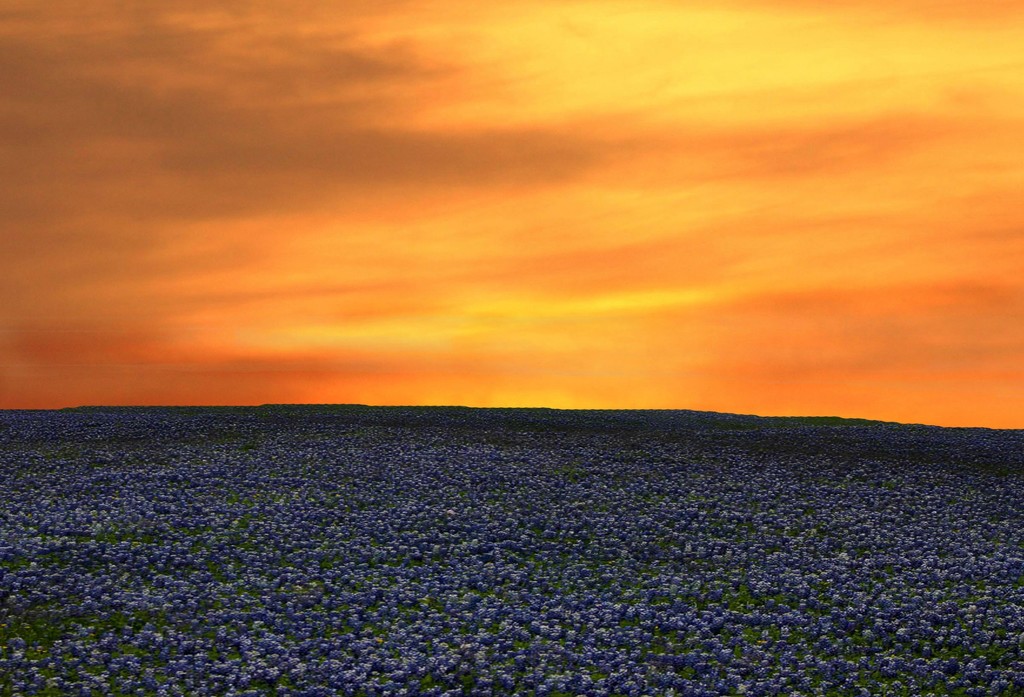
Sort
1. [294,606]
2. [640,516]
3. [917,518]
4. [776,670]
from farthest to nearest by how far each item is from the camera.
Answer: [917,518] → [640,516] → [294,606] → [776,670]

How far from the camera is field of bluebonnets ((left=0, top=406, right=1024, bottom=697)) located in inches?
784

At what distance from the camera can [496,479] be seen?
32.1 meters

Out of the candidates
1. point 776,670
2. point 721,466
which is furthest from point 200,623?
point 721,466

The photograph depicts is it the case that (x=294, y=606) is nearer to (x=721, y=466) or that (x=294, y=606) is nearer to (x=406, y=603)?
(x=406, y=603)

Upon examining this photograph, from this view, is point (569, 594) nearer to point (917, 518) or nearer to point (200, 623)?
point (200, 623)

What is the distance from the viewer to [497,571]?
2461 cm

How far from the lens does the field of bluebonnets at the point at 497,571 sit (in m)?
19.9

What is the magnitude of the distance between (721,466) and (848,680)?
16330 mm

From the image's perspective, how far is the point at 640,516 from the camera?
28.9 metres

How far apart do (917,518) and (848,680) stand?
1240 centimetres

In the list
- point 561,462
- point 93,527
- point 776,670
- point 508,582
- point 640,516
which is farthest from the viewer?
point 561,462

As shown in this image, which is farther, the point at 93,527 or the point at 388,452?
the point at 388,452

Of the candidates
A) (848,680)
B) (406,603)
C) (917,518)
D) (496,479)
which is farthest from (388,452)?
(848,680)

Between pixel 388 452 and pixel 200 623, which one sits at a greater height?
pixel 388 452
